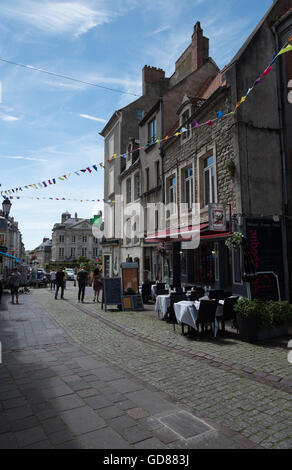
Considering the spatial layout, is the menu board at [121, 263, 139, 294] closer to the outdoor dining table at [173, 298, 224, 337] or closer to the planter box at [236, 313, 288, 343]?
the outdoor dining table at [173, 298, 224, 337]

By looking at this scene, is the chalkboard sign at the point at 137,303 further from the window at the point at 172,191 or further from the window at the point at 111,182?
the window at the point at 111,182

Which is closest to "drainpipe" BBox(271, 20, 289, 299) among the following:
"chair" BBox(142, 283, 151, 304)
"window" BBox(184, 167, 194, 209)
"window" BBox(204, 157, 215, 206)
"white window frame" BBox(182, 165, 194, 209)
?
"window" BBox(204, 157, 215, 206)

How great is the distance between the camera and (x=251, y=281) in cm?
846

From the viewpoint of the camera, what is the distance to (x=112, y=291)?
11.8m

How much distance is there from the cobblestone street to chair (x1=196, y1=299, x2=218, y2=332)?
0.47 m

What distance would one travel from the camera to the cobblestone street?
2902 millimetres

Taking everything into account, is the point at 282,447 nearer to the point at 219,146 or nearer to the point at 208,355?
the point at 208,355

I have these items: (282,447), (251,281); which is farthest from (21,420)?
(251,281)

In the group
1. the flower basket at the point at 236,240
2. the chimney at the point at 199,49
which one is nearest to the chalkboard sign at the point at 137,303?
the flower basket at the point at 236,240

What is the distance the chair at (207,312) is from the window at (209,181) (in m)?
5.17

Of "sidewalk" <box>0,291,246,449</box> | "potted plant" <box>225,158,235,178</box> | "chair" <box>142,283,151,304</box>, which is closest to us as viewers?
"sidewalk" <box>0,291,246,449</box>

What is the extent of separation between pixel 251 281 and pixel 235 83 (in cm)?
650

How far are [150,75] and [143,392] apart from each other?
901 inches

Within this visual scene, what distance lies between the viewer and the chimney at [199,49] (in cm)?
1653
